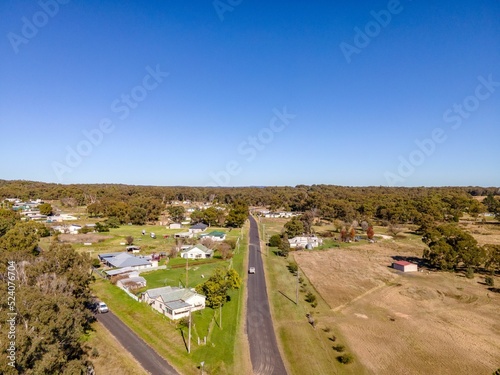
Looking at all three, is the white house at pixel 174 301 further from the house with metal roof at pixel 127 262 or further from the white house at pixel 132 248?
the white house at pixel 132 248

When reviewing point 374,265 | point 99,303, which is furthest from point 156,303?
point 374,265

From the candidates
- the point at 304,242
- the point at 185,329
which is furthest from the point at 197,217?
the point at 185,329

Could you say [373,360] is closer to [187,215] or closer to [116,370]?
[116,370]

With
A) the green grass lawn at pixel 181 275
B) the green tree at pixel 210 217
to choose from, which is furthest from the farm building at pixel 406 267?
the green tree at pixel 210 217

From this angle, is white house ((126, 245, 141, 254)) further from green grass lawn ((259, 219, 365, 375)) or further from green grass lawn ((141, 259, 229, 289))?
green grass lawn ((259, 219, 365, 375))

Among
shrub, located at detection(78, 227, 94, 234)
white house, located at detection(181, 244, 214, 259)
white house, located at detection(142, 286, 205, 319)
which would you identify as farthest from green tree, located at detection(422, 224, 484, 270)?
shrub, located at detection(78, 227, 94, 234)

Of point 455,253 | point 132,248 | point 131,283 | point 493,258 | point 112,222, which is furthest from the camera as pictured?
point 112,222

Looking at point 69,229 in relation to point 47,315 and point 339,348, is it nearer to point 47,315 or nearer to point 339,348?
point 47,315
